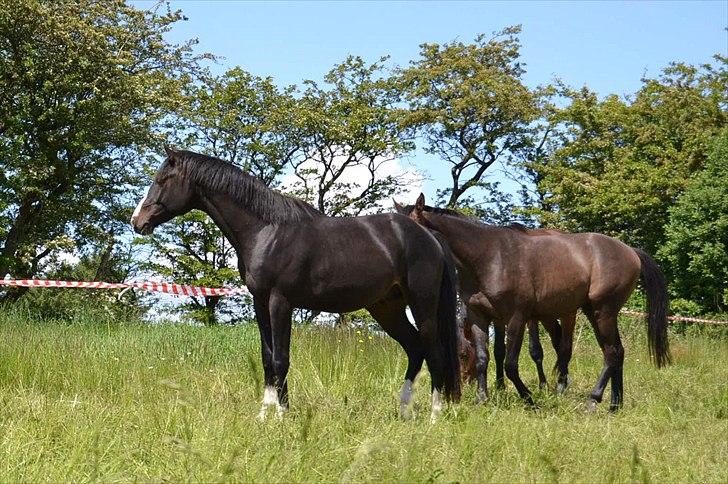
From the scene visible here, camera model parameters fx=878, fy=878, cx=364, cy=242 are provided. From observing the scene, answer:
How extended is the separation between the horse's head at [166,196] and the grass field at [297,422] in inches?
54.2

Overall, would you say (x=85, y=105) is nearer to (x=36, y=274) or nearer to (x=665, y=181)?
(x=36, y=274)

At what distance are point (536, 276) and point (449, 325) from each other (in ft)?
4.16

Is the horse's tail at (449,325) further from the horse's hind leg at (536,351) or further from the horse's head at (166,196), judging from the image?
the horse's hind leg at (536,351)

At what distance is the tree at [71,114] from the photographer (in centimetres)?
2134

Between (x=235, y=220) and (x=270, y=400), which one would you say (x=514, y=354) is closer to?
(x=270, y=400)

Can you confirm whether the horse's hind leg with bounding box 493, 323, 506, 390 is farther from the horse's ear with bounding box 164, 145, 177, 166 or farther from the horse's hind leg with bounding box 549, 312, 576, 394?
the horse's ear with bounding box 164, 145, 177, 166

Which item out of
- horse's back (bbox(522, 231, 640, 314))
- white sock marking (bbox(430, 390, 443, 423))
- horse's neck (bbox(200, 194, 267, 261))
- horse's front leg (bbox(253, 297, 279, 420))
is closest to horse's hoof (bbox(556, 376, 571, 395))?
horse's back (bbox(522, 231, 640, 314))

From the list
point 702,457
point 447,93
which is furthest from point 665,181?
point 702,457

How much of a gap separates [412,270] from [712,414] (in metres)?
2.81

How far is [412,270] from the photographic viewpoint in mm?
7199

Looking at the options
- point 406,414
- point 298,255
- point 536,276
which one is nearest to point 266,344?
point 298,255

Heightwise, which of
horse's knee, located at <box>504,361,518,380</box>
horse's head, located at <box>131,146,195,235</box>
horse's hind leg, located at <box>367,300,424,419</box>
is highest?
horse's head, located at <box>131,146,195,235</box>

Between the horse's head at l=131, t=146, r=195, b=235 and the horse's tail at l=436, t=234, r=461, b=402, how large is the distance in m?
2.23

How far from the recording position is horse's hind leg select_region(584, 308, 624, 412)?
840cm
